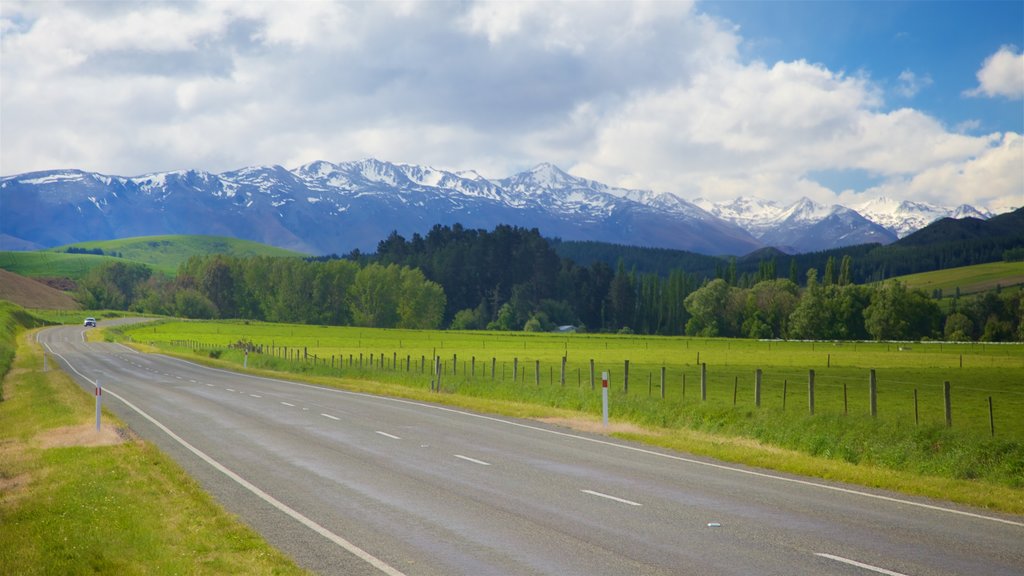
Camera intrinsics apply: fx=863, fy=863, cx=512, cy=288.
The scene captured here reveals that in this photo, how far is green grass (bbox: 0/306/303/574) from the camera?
407 inches

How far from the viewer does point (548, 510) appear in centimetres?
1370

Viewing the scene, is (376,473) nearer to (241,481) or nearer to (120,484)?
(241,481)

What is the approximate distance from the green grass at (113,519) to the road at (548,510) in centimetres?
61

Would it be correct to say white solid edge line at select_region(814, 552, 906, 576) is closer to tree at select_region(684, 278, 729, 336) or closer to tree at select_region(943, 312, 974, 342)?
tree at select_region(943, 312, 974, 342)

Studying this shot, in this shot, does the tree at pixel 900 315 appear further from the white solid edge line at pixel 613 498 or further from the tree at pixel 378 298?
the white solid edge line at pixel 613 498

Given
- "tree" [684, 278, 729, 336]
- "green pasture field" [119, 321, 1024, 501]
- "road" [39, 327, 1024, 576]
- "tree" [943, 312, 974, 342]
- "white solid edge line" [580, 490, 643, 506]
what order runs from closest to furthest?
"road" [39, 327, 1024, 576]
"white solid edge line" [580, 490, 643, 506]
"green pasture field" [119, 321, 1024, 501]
"tree" [943, 312, 974, 342]
"tree" [684, 278, 729, 336]

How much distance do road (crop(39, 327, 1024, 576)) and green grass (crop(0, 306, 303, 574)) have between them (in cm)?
61

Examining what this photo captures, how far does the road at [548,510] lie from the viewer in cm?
1061

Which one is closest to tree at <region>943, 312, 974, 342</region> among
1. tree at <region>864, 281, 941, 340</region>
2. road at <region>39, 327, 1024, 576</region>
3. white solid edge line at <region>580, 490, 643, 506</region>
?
tree at <region>864, 281, 941, 340</region>

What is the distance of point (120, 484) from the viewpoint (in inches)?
607

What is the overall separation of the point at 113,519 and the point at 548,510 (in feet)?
21.3

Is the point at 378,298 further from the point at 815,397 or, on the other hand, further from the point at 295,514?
the point at 295,514

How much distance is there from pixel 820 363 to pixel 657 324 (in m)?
121

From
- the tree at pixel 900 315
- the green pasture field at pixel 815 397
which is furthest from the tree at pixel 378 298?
the tree at pixel 900 315
